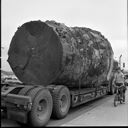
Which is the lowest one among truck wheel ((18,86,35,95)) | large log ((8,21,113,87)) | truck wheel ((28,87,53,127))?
truck wheel ((28,87,53,127))

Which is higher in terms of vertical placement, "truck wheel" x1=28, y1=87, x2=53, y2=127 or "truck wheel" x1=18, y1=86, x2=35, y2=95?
"truck wheel" x1=18, y1=86, x2=35, y2=95

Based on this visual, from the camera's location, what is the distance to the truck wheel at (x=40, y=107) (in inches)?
249

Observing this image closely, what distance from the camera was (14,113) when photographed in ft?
20.6

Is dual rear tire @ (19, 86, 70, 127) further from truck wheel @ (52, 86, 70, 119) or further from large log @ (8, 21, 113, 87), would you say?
large log @ (8, 21, 113, 87)

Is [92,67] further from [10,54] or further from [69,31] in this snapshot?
[10,54]

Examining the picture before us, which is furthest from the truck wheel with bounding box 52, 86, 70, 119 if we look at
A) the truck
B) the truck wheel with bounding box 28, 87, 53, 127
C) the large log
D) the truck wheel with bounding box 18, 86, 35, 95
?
the truck wheel with bounding box 18, 86, 35, 95

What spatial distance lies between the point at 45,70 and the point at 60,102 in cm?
124

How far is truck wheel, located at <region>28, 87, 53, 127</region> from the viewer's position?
6.33m

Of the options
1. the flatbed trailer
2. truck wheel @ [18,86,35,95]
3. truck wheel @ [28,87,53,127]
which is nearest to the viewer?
the flatbed trailer

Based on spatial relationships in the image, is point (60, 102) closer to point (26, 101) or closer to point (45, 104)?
point (45, 104)

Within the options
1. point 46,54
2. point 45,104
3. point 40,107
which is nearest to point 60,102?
point 45,104

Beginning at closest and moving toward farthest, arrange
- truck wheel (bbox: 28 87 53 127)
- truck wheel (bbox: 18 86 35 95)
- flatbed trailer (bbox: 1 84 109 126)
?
flatbed trailer (bbox: 1 84 109 126) < truck wheel (bbox: 28 87 53 127) < truck wheel (bbox: 18 86 35 95)

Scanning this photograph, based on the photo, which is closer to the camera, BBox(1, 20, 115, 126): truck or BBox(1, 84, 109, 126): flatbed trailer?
BBox(1, 84, 109, 126): flatbed trailer

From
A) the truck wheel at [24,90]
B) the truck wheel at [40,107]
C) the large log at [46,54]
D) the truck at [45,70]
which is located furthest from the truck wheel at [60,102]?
the truck wheel at [24,90]
